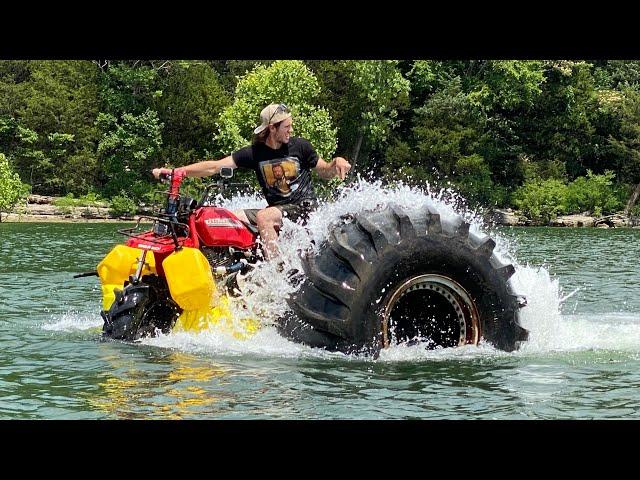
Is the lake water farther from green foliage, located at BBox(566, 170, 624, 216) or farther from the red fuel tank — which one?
green foliage, located at BBox(566, 170, 624, 216)

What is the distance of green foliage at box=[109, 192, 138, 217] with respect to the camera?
6088cm

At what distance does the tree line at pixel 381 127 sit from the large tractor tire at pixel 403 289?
166ft

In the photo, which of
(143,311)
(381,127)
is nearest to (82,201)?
(381,127)

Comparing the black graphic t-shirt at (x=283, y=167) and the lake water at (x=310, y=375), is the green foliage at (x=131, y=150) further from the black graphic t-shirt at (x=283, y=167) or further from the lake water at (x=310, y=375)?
the black graphic t-shirt at (x=283, y=167)

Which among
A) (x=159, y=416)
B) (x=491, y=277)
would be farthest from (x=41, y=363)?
(x=491, y=277)

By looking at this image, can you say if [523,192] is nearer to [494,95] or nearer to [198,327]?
[494,95]

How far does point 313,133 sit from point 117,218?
35.5 ft

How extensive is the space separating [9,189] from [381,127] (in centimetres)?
2000

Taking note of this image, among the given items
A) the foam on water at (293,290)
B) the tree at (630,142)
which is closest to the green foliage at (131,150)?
the tree at (630,142)

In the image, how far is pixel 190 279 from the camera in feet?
34.0

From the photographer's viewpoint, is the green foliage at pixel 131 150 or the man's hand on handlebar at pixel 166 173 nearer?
the man's hand on handlebar at pixel 166 173

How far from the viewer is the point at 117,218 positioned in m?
60.8

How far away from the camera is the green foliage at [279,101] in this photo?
5728 centimetres

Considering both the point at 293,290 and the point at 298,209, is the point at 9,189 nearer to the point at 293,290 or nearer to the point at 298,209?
the point at 298,209
